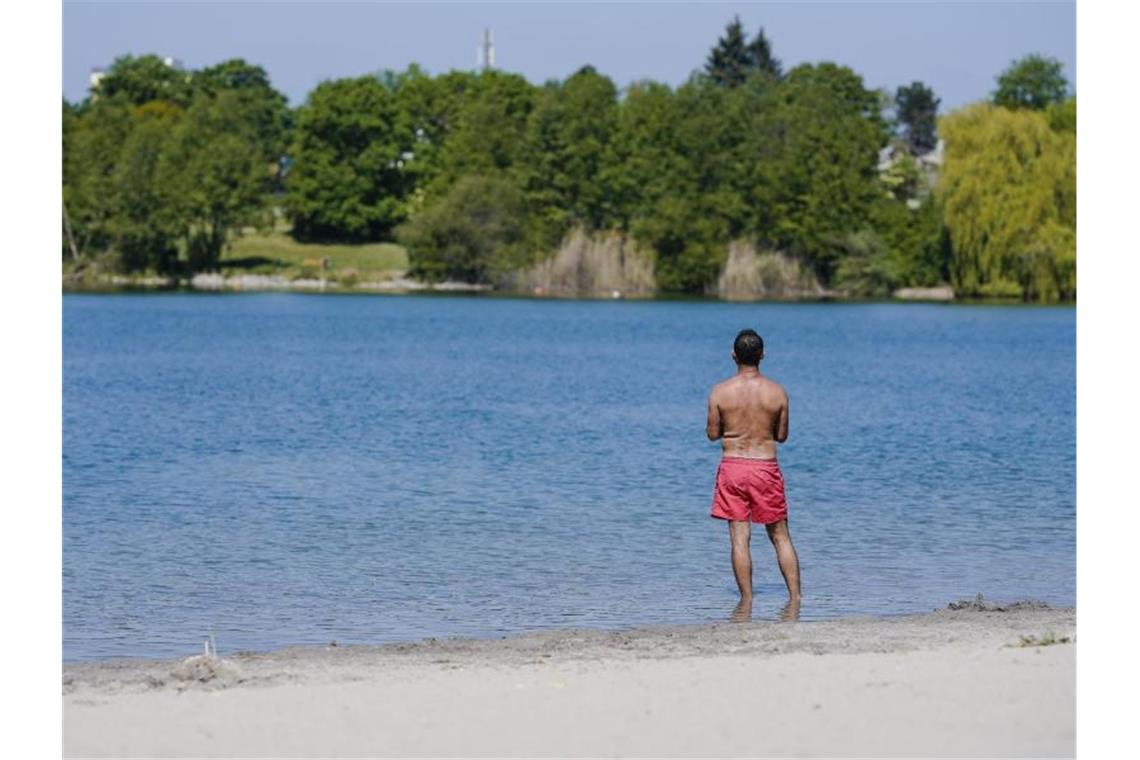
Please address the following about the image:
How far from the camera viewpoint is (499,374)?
46.4 meters

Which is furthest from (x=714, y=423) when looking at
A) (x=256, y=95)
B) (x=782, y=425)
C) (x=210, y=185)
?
(x=256, y=95)

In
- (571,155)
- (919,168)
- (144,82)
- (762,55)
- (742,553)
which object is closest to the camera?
(742,553)

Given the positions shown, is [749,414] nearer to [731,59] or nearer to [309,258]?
[309,258]

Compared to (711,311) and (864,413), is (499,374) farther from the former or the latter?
(711,311)

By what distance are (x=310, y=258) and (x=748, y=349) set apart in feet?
343

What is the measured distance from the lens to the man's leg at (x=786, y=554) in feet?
45.1

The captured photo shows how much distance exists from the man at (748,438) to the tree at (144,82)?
5370 inches

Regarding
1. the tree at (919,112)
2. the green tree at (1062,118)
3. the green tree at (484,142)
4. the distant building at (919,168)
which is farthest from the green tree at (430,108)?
the tree at (919,112)

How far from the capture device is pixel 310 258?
116125mm

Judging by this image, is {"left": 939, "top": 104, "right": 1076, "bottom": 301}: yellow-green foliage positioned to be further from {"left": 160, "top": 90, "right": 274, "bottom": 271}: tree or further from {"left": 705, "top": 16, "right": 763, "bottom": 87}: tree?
{"left": 705, "top": 16, "right": 763, "bottom": 87}: tree

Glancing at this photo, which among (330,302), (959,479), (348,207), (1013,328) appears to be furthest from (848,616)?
(348,207)

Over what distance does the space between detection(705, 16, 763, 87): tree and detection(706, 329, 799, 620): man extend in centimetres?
15089

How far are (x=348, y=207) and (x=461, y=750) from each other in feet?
368

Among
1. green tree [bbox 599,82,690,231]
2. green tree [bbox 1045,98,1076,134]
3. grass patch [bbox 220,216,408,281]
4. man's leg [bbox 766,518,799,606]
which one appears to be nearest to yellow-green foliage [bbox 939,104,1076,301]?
green tree [bbox 1045,98,1076,134]
